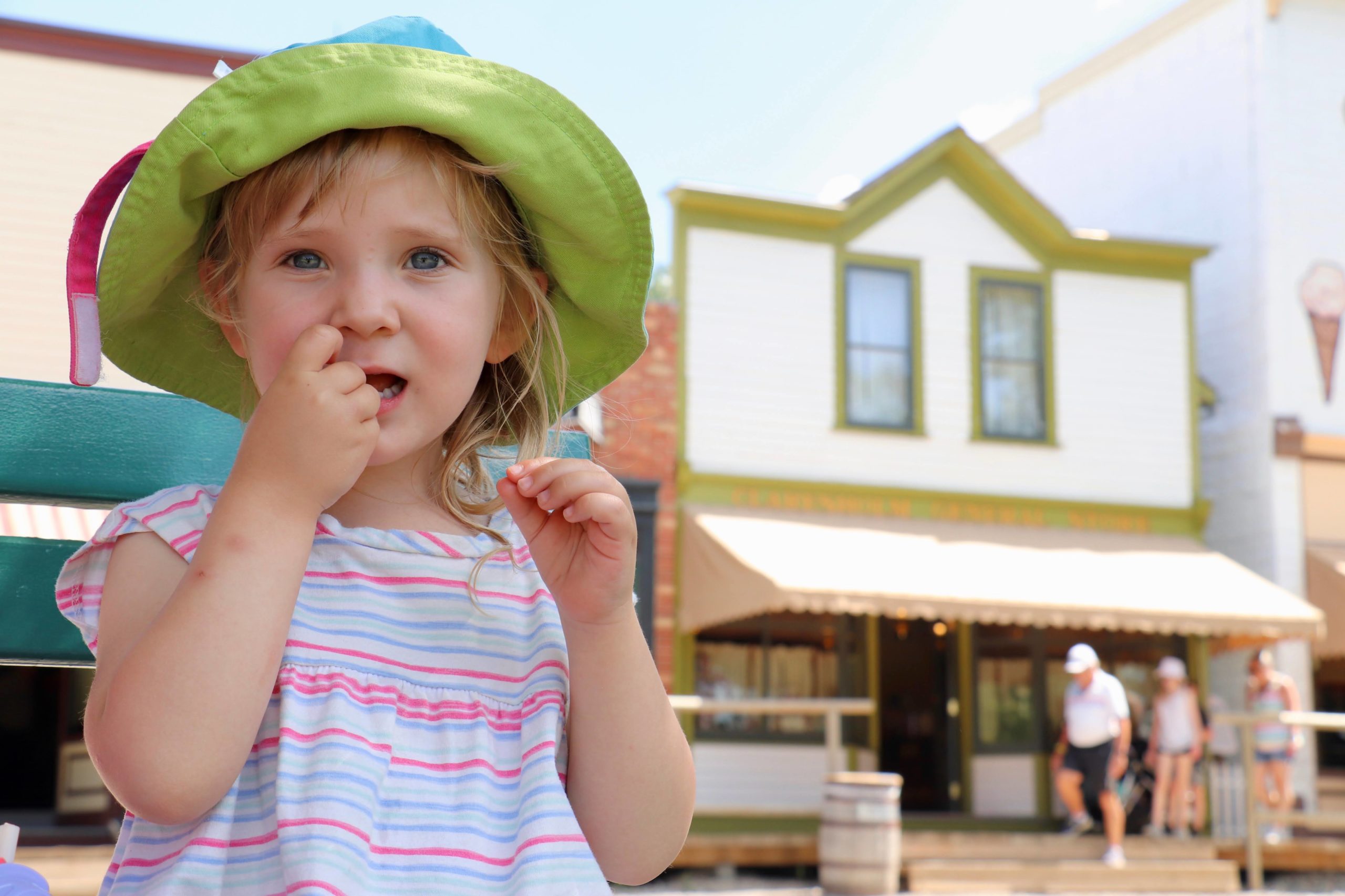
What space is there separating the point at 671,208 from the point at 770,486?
2.84 m

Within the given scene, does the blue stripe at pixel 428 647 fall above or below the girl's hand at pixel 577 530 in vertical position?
below

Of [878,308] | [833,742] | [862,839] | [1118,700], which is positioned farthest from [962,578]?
[862,839]

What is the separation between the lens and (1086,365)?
14477mm

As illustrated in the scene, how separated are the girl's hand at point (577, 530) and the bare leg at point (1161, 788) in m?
11.8

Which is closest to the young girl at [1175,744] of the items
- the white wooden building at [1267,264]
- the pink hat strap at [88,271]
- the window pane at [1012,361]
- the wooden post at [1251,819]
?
the wooden post at [1251,819]

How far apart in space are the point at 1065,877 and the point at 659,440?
512 centimetres

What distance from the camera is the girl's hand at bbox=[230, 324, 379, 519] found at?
1195 millimetres

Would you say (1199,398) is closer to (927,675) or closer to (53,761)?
(927,675)

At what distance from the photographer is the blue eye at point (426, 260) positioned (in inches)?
53.9

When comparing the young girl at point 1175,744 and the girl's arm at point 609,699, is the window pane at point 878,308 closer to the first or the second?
the young girl at point 1175,744

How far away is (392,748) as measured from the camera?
50.3 inches

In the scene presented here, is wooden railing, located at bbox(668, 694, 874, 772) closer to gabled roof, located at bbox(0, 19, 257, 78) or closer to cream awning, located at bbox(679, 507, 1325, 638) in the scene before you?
cream awning, located at bbox(679, 507, 1325, 638)

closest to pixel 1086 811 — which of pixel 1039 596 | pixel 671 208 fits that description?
pixel 1039 596

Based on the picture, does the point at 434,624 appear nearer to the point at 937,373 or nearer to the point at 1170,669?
the point at 1170,669
